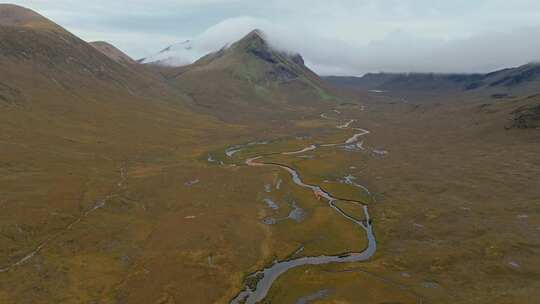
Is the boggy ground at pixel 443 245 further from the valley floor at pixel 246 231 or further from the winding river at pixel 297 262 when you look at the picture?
the winding river at pixel 297 262

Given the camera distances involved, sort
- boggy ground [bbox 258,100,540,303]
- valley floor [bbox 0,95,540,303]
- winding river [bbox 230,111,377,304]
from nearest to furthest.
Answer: winding river [bbox 230,111,377,304], boggy ground [bbox 258,100,540,303], valley floor [bbox 0,95,540,303]

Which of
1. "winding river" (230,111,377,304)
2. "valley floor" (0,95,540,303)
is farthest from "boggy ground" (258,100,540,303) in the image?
"winding river" (230,111,377,304)

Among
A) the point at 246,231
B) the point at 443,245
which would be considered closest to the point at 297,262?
the point at 246,231

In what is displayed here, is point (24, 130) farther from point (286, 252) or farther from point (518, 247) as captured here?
point (518, 247)

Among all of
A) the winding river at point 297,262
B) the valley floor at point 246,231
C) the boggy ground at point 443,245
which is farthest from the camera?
the valley floor at point 246,231

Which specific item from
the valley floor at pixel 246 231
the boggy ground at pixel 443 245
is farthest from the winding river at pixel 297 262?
the boggy ground at pixel 443 245

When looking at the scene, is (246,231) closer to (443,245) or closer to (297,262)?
(297,262)

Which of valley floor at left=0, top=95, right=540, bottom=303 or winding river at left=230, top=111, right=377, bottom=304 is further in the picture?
valley floor at left=0, top=95, right=540, bottom=303

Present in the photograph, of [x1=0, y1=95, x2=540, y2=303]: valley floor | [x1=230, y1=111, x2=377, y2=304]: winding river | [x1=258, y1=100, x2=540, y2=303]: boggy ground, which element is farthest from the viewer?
[x1=0, y1=95, x2=540, y2=303]: valley floor

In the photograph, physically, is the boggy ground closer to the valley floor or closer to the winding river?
the valley floor

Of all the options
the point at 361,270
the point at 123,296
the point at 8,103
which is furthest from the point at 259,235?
the point at 8,103

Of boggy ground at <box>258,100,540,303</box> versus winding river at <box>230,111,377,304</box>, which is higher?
boggy ground at <box>258,100,540,303</box>
